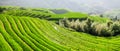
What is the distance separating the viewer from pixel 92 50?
81.9 m

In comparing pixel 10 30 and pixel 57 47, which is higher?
pixel 10 30

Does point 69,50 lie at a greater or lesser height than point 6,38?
lesser

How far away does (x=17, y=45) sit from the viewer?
58.4m

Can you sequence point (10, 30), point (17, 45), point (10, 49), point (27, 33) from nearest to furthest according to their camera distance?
point (10, 49) → point (17, 45) → point (10, 30) → point (27, 33)

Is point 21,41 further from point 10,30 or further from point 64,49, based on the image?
point 64,49

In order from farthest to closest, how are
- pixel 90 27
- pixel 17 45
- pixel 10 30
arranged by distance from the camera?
pixel 90 27 → pixel 10 30 → pixel 17 45

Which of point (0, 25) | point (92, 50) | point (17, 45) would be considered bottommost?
point (92, 50)

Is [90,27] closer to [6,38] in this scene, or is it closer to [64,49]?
[64,49]

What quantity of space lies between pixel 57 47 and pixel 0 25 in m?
16.3

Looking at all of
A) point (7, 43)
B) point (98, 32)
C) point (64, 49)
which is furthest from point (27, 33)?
point (98, 32)

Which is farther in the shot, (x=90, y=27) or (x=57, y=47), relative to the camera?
(x=90, y=27)

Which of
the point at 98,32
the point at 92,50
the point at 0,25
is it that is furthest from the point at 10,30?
the point at 98,32

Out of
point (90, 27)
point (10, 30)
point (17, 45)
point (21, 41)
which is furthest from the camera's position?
point (90, 27)

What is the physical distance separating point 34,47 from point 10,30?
9701 millimetres
